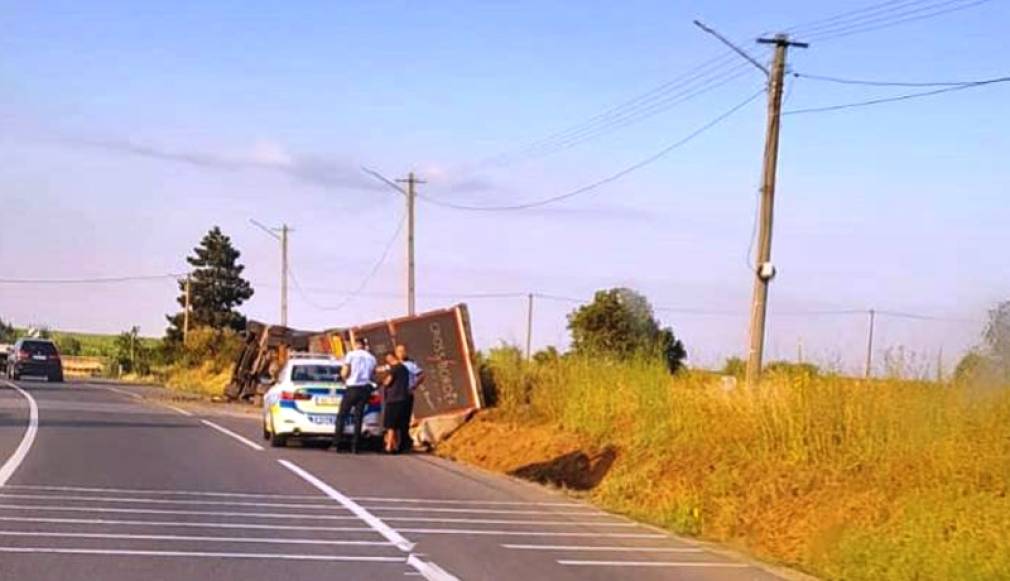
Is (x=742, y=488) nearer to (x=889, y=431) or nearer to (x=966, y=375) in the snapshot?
(x=889, y=431)

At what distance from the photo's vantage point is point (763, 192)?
26.4 meters

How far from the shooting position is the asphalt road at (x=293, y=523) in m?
11.2

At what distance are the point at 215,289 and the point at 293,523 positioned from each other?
89.8 metres

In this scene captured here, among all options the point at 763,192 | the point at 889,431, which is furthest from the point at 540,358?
the point at 889,431

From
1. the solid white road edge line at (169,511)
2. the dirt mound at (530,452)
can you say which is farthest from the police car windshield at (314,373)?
the solid white road edge line at (169,511)

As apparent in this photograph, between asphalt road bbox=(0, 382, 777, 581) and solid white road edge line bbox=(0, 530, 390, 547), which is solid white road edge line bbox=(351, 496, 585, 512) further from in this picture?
solid white road edge line bbox=(0, 530, 390, 547)

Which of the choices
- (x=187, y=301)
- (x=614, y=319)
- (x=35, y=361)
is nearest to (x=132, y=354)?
(x=187, y=301)

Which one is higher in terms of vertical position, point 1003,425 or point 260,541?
point 1003,425

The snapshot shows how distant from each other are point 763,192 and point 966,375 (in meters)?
12.5

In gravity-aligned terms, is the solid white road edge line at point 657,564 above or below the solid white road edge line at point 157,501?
above

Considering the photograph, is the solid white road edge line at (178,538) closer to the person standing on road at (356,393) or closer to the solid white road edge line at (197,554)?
the solid white road edge line at (197,554)

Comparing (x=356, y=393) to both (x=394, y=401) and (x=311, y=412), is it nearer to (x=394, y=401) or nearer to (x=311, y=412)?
(x=394, y=401)

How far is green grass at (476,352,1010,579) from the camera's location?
39.4 feet

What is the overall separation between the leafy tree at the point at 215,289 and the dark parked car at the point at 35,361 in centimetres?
3668
